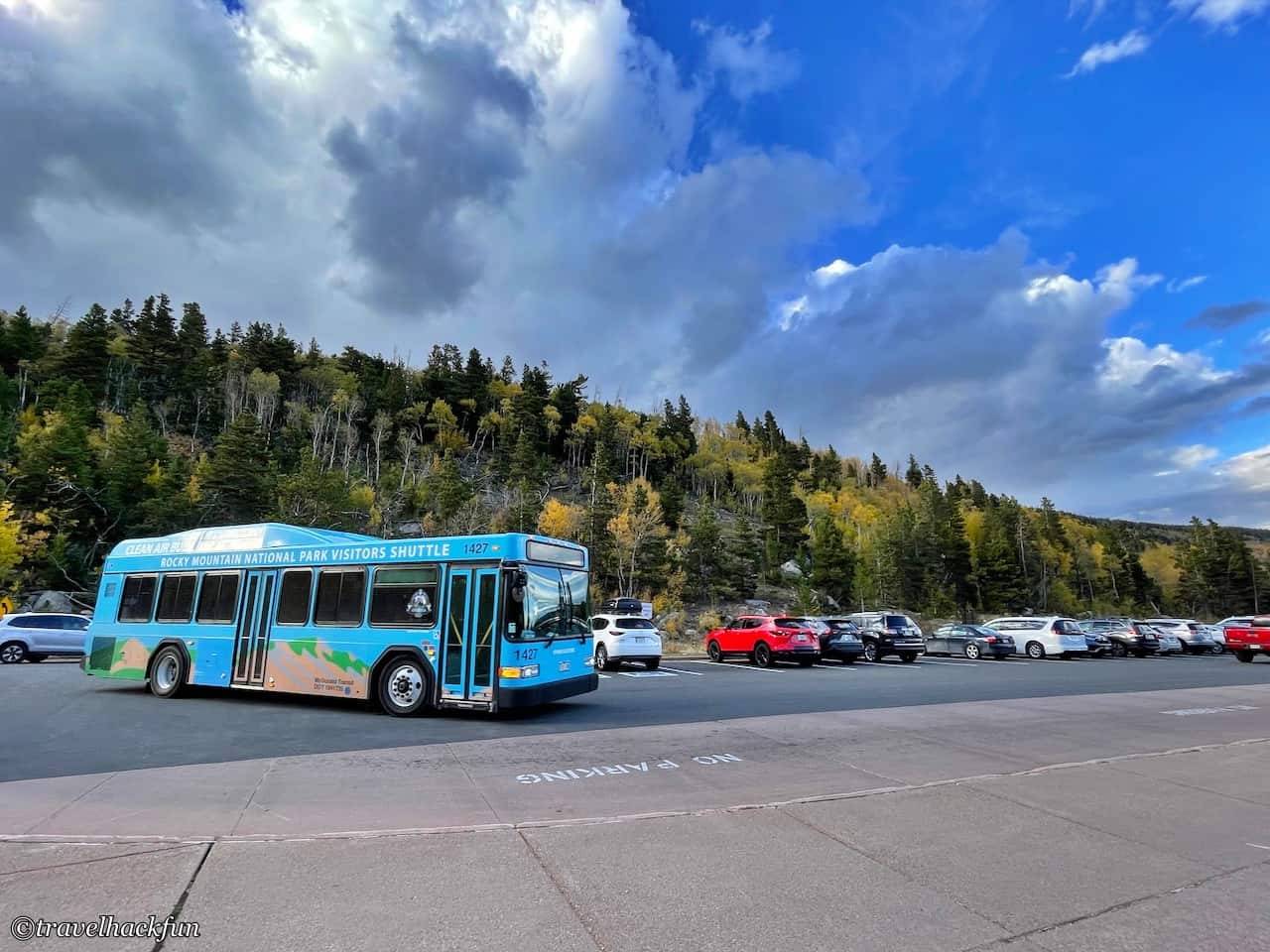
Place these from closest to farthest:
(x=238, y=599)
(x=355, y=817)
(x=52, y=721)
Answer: (x=355, y=817) → (x=52, y=721) → (x=238, y=599)

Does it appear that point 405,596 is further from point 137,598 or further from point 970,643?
point 970,643

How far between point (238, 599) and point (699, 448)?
112 metres

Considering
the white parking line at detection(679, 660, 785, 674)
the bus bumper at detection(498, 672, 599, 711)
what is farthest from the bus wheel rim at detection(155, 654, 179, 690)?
the white parking line at detection(679, 660, 785, 674)

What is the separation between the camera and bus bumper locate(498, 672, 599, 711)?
Result: 10320mm

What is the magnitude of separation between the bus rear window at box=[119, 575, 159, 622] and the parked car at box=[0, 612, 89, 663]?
1260 cm

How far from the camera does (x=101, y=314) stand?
90750 mm

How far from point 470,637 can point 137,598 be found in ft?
29.4

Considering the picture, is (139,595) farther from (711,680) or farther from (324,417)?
(324,417)

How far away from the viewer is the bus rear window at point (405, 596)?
11.2 metres

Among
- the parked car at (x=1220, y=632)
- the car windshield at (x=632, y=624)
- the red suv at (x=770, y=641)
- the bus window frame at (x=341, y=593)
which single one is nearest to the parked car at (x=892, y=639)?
the red suv at (x=770, y=641)

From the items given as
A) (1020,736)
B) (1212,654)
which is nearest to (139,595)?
(1020,736)

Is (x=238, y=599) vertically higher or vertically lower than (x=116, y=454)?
lower

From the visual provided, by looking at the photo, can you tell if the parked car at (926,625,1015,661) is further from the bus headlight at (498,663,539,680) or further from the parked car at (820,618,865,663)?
the bus headlight at (498,663,539,680)

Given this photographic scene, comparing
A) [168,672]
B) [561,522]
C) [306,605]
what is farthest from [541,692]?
[561,522]
